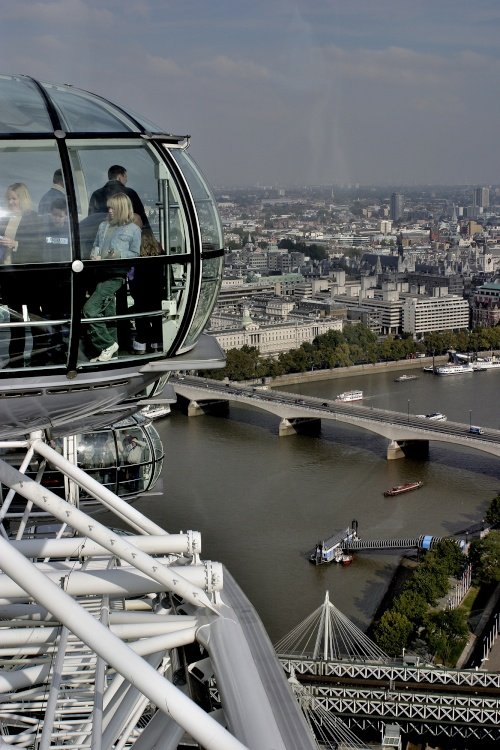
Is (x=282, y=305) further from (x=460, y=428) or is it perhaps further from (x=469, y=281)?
(x=460, y=428)

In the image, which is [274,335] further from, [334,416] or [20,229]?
[20,229]

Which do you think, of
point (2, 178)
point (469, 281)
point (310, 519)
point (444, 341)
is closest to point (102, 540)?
point (2, 178)

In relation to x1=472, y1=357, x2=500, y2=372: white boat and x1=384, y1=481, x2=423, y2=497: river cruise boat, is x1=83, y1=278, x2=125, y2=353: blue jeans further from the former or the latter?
x1=472, y1=357, x2=500, y2=372: white boat

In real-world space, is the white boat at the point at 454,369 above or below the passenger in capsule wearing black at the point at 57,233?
below

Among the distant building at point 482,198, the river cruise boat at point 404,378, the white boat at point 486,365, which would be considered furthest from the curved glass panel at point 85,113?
the distant building at point 482,198

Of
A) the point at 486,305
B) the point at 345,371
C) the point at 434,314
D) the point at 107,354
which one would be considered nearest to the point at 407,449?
the point at 345,371

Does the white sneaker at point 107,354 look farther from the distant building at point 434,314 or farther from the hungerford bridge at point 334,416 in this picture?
the distant building at point 434,314
